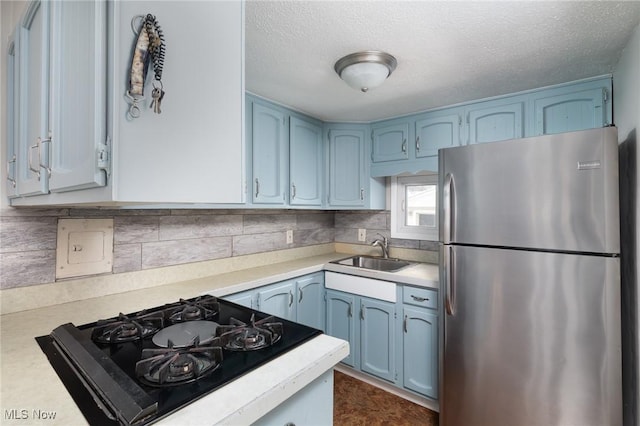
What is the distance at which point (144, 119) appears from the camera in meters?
0.70

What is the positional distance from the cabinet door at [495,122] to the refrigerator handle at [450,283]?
0.95 meters

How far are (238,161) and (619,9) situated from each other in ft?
5.34

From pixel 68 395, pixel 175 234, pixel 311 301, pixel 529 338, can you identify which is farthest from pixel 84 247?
pixel 529 338

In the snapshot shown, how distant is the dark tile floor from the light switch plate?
1728mm

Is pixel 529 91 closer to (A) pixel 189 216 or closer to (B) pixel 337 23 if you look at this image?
(B) pixel 337 23

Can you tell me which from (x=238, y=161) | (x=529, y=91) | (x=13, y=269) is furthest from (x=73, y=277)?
(x=529, y=91)

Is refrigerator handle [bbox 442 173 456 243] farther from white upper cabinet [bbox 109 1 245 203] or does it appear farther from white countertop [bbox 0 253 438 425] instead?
white upper cabinet [bbox 109 1 245 203]

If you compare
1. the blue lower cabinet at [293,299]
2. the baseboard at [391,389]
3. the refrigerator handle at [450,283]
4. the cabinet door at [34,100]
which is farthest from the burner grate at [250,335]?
the baseboard at [391,389]

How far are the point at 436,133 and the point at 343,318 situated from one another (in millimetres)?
1625

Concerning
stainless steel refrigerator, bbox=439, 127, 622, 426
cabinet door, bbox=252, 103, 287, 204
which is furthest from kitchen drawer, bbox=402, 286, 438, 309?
cabinet door, bbox=252, 103, 287, 204

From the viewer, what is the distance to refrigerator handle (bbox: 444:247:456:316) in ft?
5.51

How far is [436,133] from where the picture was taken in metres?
2.31

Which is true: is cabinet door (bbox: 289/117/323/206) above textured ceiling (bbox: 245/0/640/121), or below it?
below

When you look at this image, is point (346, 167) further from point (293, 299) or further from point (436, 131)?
point (293, 299)
